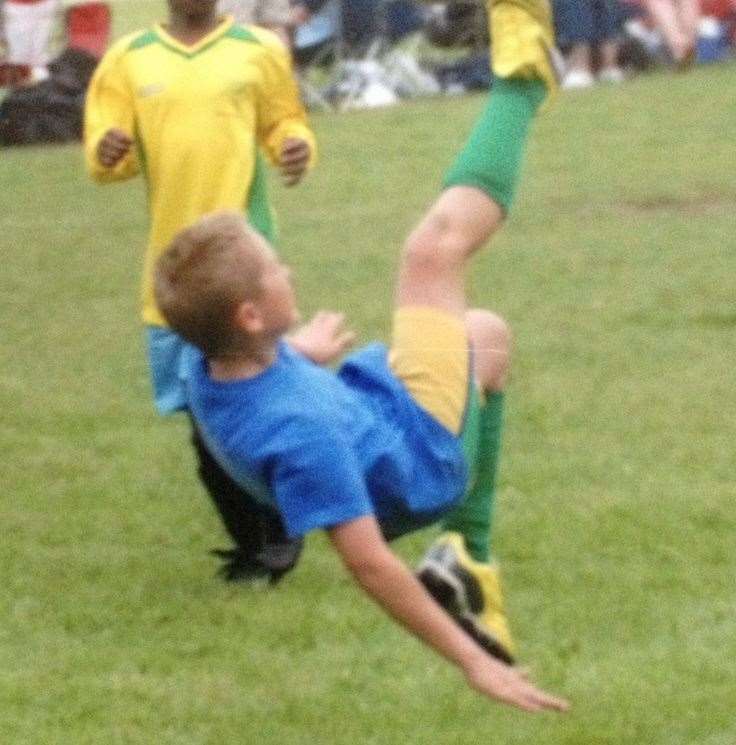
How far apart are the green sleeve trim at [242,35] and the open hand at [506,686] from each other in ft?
9.45

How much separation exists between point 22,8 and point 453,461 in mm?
14649

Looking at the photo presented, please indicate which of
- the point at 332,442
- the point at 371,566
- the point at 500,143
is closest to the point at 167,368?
the point at 500,143

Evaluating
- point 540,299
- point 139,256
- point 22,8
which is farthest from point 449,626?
point 22,8

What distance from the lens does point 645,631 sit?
591cm

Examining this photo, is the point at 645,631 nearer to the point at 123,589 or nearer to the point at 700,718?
the point at 700,718

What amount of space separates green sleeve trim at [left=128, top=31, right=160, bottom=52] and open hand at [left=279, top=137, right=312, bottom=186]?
0.49 m

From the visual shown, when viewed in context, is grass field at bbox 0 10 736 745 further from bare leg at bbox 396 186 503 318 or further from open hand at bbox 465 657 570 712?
bare leg at bbox 396 186 503 318

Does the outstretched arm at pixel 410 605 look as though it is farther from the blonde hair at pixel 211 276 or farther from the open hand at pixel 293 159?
the open hand at pixel 293 159

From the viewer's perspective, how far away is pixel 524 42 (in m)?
5.32

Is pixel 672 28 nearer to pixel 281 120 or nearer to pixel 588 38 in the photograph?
pixel 588 38

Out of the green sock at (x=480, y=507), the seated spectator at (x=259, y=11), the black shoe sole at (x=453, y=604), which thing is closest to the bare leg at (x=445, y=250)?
the green sock at (x=480, y=507)

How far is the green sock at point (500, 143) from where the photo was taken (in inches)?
207

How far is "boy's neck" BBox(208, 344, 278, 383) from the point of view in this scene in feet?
15.7

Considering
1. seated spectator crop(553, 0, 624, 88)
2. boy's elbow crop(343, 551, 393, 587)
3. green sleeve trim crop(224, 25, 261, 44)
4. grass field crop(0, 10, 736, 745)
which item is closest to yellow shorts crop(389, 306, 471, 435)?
boy's elbow crop(343, 551, 393, 587)
